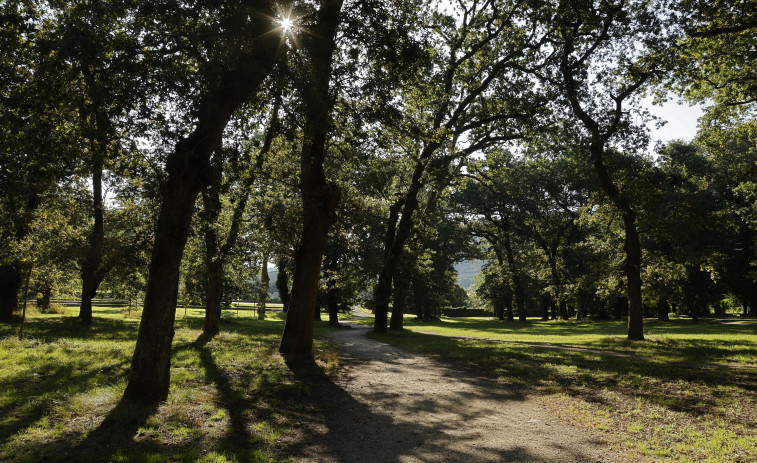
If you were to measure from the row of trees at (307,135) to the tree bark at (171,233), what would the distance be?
3 cm

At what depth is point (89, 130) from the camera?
6.97 meters

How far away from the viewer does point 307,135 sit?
862cm

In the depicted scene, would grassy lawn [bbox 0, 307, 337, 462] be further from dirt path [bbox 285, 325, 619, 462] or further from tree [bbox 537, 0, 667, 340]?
tree [bbox 537, 0, 667, 340]

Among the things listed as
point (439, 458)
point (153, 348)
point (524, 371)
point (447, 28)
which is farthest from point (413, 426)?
point (447, 28)

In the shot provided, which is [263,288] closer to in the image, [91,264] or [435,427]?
[91,264]

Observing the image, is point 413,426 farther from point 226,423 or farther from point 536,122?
point 536,122

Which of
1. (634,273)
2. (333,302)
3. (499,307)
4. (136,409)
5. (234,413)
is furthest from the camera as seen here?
(499,307)

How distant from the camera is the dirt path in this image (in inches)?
211

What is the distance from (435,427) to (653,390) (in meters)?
4.98

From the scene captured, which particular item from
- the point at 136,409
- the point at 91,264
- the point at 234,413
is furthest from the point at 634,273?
the point at 91,264

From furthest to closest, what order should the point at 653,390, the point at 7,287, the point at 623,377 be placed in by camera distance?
1. the point at 7,287
2. the point at 623,377
3. the point at 653,390

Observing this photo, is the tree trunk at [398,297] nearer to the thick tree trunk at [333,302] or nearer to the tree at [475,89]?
the tree at [475,89]

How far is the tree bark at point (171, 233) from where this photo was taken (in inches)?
270

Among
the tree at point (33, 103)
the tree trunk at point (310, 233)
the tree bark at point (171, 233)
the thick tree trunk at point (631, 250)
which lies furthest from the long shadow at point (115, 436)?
the thick tree trunk at point (631, 250)
